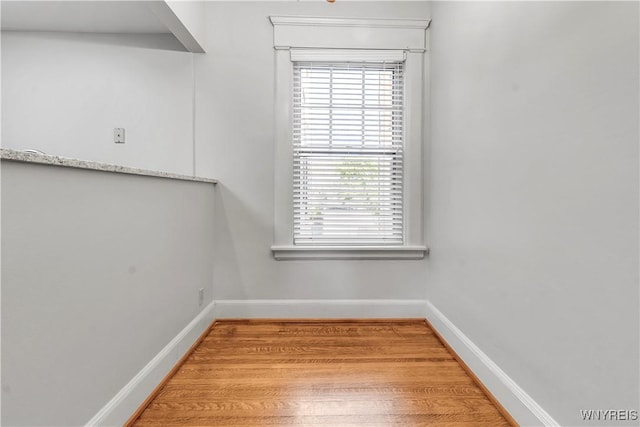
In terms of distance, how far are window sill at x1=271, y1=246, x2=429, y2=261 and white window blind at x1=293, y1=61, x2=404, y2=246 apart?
6 cm

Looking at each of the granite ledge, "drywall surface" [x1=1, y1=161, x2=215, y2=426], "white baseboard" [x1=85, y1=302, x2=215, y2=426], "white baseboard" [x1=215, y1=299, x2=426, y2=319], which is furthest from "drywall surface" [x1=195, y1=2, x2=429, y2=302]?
the granite ledge

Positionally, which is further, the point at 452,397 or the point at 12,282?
the point at 452,397

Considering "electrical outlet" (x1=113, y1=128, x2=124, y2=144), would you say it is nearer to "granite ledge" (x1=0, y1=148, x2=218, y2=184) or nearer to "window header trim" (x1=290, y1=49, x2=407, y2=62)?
"granite ledge" (x1=0, y1=148, x2=218, y2=184)

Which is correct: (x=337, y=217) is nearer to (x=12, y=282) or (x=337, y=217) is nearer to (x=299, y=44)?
(x=299, y=44)

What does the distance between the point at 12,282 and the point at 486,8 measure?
216 cm

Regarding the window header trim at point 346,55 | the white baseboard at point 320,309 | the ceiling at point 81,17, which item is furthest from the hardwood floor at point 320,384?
the ceiling at point 81,17

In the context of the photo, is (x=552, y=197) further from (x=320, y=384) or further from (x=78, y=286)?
(x=78, y=286)

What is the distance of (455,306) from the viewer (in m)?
1.86

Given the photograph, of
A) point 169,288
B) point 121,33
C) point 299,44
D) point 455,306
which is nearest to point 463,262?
point 455,306

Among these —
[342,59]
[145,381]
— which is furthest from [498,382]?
[342,59]

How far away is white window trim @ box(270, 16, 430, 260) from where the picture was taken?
7.38ft

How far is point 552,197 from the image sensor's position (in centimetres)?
109

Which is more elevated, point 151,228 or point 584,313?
point 151,228

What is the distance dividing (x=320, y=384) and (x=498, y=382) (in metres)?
0.81
